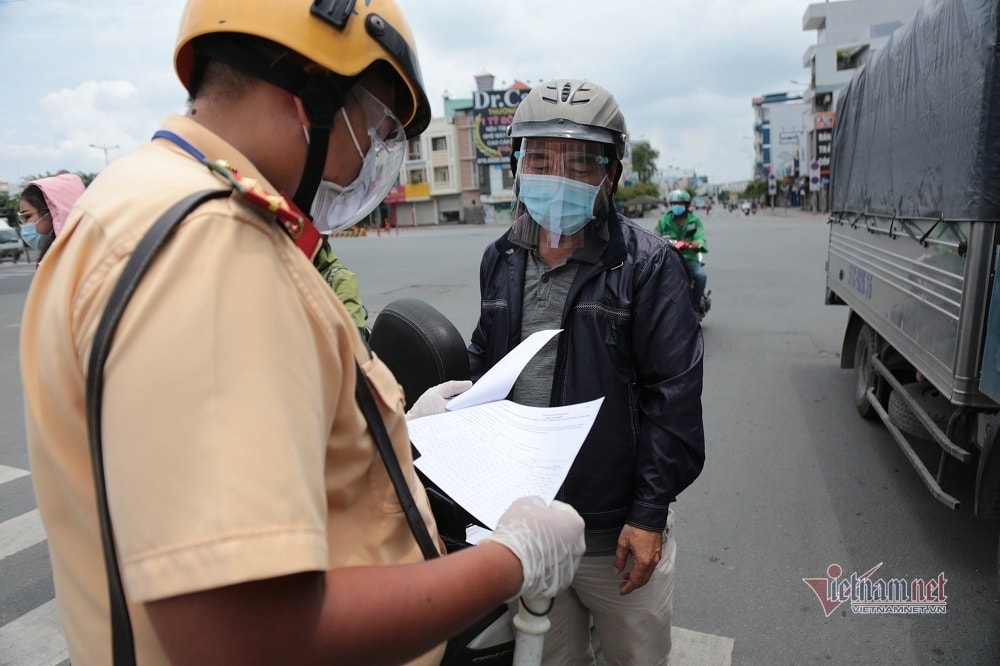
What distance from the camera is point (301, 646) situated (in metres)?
0.72

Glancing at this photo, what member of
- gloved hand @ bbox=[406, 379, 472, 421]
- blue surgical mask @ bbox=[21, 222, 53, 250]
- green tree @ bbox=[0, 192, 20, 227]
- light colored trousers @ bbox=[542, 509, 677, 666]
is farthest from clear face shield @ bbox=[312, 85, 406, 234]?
green tree @ bbox=[0, 192, 20, 227]

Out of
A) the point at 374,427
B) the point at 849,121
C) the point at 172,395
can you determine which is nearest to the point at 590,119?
the point at 374,427

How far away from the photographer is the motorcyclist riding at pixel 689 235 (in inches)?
332

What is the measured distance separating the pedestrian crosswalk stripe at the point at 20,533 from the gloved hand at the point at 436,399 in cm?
330

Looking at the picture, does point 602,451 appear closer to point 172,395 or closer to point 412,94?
point 412,94

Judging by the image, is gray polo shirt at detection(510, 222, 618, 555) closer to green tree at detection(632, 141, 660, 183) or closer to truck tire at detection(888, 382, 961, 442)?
truck tire at detection(888, 382, 961, 442)

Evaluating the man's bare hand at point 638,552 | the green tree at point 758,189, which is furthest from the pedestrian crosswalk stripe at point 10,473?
the green tree at point 758,189

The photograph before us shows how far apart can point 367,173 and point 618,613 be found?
58.7 inches

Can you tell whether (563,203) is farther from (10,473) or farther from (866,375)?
(10,473)

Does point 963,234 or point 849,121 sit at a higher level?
point 849,121

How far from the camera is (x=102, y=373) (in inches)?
26.4

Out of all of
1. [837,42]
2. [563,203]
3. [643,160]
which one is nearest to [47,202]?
[563,203]

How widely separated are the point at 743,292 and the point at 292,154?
458 inches

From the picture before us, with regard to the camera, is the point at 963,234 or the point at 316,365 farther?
the point at 963,234
